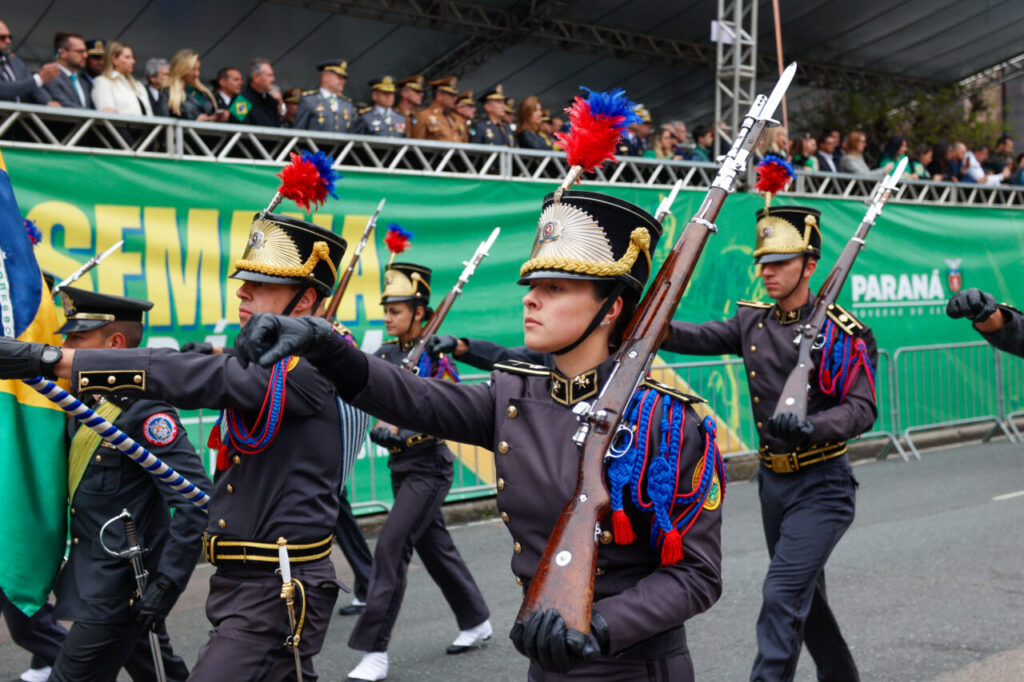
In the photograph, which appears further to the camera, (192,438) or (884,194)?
(192,438)

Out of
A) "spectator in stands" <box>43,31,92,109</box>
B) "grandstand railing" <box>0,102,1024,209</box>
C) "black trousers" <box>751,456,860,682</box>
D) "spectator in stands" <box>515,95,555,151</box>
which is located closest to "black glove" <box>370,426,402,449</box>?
"black trousers" <box>751,456,860,682</box>

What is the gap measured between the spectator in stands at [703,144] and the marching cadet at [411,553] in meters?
7.17

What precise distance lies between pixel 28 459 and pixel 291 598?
1134 mm

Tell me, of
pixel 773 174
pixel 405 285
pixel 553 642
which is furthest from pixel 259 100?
pixel 553 642

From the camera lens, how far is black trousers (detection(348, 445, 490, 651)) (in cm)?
519

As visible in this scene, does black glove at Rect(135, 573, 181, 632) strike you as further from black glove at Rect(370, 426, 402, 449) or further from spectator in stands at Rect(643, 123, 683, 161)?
spectator in stands at Rect(643, 123, 683, 161)

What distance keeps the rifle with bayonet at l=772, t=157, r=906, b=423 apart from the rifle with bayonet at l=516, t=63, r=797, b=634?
193cm

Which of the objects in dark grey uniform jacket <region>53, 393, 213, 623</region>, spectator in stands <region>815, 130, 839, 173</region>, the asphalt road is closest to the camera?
dark grey uniform jacket <region>53, 393, 213, 623</region>

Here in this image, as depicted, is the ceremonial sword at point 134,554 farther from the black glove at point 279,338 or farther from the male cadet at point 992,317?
the male cadet at point 992,317

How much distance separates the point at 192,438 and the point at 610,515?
20.2ft

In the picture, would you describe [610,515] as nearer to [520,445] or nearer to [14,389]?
[520,445]

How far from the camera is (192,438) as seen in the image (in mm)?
7898

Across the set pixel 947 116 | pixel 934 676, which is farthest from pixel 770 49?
pixel 934 676

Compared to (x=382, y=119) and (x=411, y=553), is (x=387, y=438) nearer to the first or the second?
(x=411, y=553)
